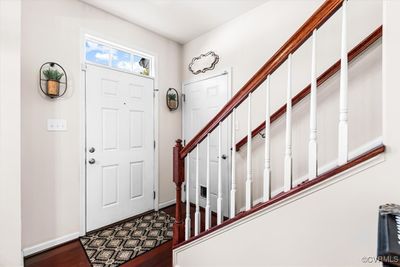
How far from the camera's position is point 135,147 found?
8.83 feet

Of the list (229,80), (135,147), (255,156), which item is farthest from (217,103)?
(135,147)

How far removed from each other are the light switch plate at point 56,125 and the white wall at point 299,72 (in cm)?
193

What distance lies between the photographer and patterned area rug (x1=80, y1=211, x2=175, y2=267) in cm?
185

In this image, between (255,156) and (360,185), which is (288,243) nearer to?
(360,185)

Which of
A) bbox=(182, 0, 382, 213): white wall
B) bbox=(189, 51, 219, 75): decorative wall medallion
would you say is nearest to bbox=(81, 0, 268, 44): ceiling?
bbox=(182, 0, 382, 213): white wall

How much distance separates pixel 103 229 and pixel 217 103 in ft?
7.05

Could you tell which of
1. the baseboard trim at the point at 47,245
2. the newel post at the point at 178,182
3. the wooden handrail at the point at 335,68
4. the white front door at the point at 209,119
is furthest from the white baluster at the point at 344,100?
the baseboard trim at the point at 47,245

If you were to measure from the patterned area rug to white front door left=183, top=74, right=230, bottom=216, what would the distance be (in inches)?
28.8

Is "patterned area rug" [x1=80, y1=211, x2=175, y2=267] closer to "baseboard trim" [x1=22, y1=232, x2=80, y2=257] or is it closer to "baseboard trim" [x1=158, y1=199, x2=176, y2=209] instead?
"baseboard trim" [x1=22, y1=232, x2=80, y2=257]

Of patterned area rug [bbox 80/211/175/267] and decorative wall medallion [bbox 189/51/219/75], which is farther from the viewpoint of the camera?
decorative wall medallion [bbox 189/51/219/75]

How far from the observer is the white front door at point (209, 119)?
262 cm

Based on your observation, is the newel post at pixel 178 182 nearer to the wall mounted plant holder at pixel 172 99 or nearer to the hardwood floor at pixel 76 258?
the hardwood floor at pixel 76 258

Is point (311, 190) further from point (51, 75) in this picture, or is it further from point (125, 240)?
point (51, 75)

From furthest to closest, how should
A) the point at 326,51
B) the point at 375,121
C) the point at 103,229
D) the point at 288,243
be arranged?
1. the point at 103,229
2. the point at 326,51
3. the point at 375,121
4. the point at 288,243
